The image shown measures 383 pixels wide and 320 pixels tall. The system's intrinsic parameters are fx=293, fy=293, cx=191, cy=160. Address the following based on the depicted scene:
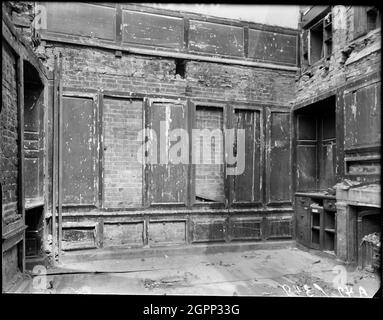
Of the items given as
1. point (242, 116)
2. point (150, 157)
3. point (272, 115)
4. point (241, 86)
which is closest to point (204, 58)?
point (241, 86)

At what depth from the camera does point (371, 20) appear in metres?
4.71

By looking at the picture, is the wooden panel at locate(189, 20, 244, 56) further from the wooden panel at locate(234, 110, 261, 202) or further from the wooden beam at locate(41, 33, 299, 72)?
the wooden panel at locate(234, 110, 261, 202)

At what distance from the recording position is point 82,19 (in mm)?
5121

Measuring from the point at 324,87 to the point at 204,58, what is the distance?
233 centimetres

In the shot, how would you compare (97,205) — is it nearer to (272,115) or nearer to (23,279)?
(23,279)

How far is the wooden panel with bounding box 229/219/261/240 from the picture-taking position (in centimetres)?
581

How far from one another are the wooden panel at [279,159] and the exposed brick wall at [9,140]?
178 inches

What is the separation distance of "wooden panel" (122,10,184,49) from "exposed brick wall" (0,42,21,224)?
2588 mm

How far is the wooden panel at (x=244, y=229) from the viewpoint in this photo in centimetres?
581

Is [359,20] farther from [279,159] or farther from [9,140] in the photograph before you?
[9,140]

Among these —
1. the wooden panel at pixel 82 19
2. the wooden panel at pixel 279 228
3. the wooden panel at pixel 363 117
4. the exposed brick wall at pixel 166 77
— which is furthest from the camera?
the wooden panel at pixel 279 228

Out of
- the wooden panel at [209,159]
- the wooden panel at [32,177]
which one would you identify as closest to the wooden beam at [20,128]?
the wooden panel at [32,177]

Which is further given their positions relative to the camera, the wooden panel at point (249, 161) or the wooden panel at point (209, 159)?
the wooden panel at point (249, 161)

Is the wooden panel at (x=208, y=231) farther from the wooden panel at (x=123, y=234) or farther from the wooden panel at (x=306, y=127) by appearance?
the wooden panel at (x=306, y=127)
